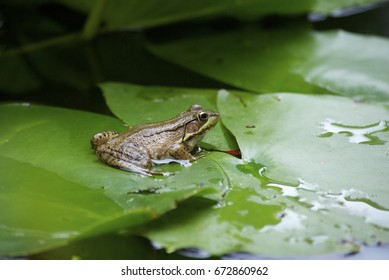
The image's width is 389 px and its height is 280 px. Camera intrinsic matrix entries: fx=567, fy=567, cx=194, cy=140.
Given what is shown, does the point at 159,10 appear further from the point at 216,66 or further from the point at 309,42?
the point at 309,42

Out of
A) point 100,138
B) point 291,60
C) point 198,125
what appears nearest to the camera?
point 100,138

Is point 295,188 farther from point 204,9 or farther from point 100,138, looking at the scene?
point 204,9

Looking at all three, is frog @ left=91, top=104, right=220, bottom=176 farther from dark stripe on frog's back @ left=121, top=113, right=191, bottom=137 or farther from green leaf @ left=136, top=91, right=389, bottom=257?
green leaf @ left=136, top=91, right=389, bottom=257

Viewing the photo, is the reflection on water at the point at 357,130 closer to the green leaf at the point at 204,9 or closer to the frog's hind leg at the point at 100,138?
the frog's hind leg at the point at 100,138

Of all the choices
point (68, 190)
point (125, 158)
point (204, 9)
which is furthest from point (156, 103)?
point (204, 9)

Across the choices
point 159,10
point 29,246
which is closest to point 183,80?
point 159,10

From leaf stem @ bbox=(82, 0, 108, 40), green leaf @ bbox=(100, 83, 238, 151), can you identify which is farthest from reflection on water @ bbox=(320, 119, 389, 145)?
leaf stem @ bbox=(82, 0, 108, 40)

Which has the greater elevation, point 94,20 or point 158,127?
point 94,20
